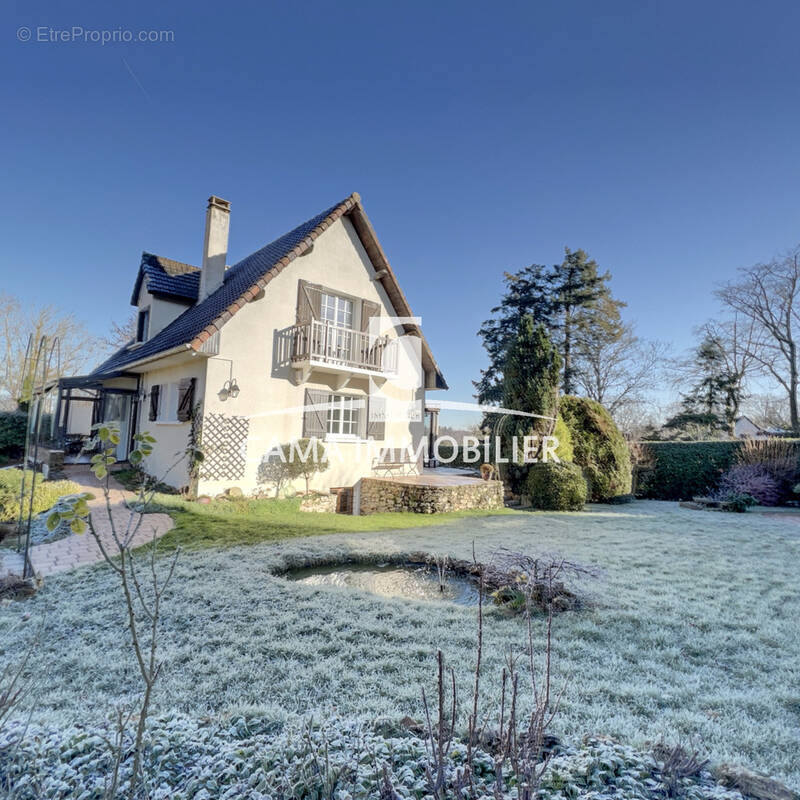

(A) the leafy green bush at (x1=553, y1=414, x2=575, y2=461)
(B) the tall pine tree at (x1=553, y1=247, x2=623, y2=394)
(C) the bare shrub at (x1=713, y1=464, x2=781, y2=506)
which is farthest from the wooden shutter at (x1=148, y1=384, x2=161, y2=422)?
(B) the tall pine tree at (x1=553, y1=247, x2=623, y2=394)

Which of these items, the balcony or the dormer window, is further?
the dormer window

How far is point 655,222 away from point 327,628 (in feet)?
47.4

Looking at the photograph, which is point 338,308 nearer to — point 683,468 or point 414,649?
point 414,649

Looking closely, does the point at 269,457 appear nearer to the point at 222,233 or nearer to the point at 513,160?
the point at 222,233

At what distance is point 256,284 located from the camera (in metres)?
10.2

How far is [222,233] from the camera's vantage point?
12.3m

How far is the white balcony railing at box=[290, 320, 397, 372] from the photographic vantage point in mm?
11008

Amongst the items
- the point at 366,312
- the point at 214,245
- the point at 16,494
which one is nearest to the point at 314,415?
the point at 366,312

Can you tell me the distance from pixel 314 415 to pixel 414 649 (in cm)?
881

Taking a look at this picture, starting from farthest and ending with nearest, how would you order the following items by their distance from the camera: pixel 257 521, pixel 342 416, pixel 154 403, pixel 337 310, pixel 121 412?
pixel 121 412 → pixel 337 310 → pixel 342 416 → pixel 154 403 → pixel 257 521

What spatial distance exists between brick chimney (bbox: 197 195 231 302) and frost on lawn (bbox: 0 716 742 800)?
1257 centimetres

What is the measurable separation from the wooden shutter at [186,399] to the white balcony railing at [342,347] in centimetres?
266

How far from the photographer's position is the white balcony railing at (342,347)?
1101 centimetres

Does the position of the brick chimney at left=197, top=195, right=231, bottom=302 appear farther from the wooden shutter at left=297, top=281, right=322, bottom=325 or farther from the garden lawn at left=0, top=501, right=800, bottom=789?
the garden lawn at left=0, top=501, right=800, bottom=789
